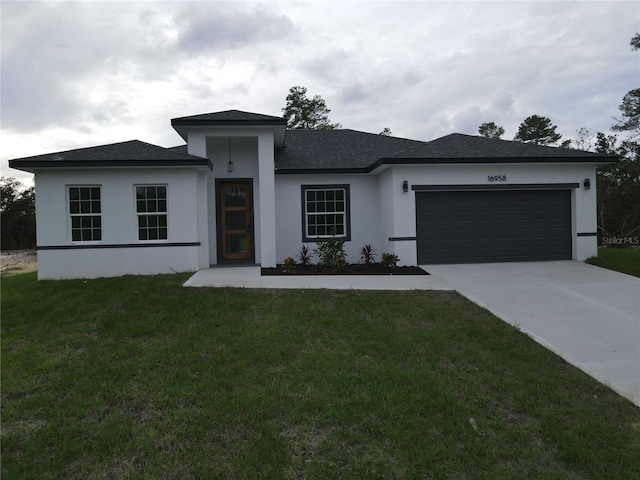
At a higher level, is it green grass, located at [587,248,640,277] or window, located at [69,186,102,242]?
window, located at [69,186,102,242]

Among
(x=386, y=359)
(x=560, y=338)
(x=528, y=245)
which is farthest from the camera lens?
(x=528, y=245)

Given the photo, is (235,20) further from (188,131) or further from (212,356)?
(212,356)

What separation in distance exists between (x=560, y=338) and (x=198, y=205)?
9.05 metres

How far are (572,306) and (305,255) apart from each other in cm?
719

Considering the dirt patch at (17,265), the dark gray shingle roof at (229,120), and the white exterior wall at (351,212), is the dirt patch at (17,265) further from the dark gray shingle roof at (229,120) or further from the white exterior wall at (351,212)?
the white exterior wall at (351,212)

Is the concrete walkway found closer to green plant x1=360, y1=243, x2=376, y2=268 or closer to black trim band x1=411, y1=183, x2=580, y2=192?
green plant x1=360, y1=243, x2=376, y2=268

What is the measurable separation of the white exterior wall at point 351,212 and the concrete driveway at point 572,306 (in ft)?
8.40

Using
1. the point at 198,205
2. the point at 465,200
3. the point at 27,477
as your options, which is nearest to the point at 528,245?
the point at 465,200

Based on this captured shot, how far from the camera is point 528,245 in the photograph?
12.1 meters

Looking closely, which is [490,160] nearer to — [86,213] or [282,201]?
[282,201]

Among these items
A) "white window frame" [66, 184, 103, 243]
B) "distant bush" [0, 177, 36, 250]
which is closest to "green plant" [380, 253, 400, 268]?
"white window frame" [66, 184, 103, 243]

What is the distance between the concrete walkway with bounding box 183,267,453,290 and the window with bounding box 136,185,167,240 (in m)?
1.75

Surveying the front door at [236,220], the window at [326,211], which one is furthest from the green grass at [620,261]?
the front door at [236,220]

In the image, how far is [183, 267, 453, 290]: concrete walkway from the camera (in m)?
8.88
